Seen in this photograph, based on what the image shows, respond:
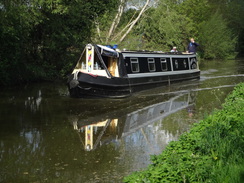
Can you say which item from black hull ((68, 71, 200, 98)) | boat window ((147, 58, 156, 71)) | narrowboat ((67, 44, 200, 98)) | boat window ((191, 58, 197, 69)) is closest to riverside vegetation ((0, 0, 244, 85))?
narrowboat ((67, 44, 200, 98))

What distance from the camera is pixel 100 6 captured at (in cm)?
2116

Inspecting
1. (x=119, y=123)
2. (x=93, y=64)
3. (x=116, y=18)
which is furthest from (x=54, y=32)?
(x=119, y=123)

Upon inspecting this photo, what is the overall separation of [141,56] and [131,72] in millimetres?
1141

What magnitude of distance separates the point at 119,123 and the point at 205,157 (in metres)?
5.72

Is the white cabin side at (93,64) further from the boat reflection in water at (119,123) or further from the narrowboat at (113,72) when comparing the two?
the boat reflection in water at (119,123)

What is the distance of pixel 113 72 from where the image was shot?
1490cm

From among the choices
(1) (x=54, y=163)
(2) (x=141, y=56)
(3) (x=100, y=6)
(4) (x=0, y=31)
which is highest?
(3) (x=100, y=6)

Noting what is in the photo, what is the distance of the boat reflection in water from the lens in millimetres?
8711

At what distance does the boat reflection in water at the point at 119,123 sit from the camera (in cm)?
871

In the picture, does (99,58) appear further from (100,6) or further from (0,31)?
(100,6)

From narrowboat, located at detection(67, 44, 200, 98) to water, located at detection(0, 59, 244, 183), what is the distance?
1.30 ft

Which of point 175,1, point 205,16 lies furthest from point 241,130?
point 205,16

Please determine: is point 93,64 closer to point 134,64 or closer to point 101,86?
point 101,86

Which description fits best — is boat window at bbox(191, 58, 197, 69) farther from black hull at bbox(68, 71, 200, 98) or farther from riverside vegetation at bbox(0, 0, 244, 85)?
black hull at bbox(68, 71, 200, 98)
